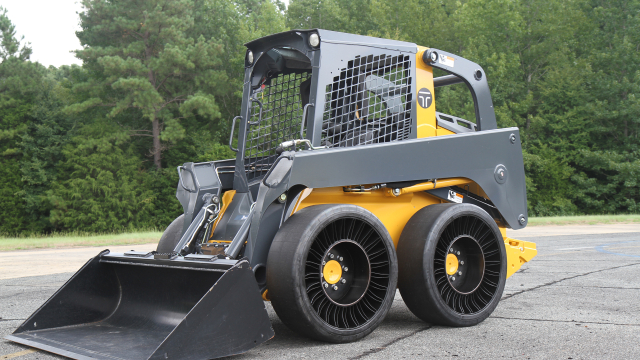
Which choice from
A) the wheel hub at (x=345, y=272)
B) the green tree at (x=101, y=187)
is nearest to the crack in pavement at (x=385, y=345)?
the wheel hub at (x=345, y=272)

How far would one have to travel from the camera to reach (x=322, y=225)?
3.97 m

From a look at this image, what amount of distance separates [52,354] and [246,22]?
41.3 meters

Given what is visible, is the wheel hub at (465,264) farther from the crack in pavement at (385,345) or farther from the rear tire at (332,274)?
the rear tire at (332,274)

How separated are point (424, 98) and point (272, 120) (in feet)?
4.67

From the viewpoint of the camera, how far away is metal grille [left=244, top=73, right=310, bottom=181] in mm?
5406

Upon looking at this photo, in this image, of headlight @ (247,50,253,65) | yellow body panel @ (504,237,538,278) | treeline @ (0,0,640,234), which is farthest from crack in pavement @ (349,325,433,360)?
treeline @ (0,0,640,234)

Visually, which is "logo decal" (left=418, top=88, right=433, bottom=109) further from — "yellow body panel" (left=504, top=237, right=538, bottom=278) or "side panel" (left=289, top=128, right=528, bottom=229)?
"yellow body panel" (left=504, top=237, right=538, bottom=278)

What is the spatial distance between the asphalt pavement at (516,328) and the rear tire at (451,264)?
6.7 inches

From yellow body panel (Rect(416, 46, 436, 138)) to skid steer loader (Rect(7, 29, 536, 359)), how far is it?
0.02 metres

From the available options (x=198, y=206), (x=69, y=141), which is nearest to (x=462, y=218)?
(x=198, y=206)

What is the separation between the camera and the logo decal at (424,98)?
518cm

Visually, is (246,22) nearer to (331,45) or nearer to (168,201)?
(168,201)

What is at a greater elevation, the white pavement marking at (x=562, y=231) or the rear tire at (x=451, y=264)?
the rear tire at (x=451, y=264)

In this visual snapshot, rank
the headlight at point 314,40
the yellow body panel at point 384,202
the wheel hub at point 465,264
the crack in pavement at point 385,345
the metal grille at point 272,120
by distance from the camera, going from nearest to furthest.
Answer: the crack in pavement at point 385,345 → the yellow body panel at point 384,202 → the headlight at point 314,40 → the wheel hub at point 465,264 → the metal grille at point 272,120
